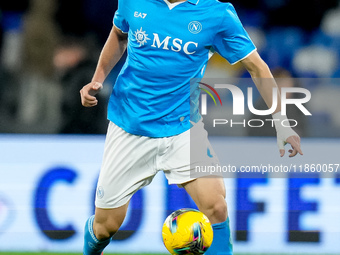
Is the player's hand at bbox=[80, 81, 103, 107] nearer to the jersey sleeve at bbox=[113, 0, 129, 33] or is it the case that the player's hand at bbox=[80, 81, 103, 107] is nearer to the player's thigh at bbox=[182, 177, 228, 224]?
the jersey sleeve at bbox=[113, 0, 129, 33]

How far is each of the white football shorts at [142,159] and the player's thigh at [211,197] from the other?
100mm

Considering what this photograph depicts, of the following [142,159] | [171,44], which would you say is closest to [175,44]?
[171,44]

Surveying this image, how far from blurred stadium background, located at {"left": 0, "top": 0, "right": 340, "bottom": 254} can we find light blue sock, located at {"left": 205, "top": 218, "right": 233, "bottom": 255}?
5.55 ft

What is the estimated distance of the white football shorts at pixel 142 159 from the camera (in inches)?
159

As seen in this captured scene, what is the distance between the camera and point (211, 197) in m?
3.90

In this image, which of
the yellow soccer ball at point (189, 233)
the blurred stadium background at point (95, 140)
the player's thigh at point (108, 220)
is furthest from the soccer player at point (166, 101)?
the blurred stadium background at point (95, 140)

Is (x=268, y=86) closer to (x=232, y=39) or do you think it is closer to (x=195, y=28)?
(x=232, y=39)

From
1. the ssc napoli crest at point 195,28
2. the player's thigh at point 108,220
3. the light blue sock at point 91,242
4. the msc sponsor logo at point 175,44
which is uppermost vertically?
the ssc napoli crest at point 195,28

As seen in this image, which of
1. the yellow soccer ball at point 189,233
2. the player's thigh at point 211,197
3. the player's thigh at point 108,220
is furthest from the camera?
the player's thigh at point 108,220

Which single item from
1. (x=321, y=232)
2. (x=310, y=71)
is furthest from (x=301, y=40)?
(x=321, y=232)

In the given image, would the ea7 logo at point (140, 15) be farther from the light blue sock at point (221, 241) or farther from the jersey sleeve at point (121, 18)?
the light blue sock at point (221, 241)

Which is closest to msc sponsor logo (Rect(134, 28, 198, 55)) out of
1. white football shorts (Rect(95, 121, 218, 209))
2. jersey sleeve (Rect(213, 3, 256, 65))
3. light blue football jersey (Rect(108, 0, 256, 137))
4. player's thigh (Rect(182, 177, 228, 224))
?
light blue football jersey (Rect(108, 0, 256, 137))

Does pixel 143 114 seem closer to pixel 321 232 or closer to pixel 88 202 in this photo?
pixel 88 202

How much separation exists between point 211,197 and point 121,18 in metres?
1.17
